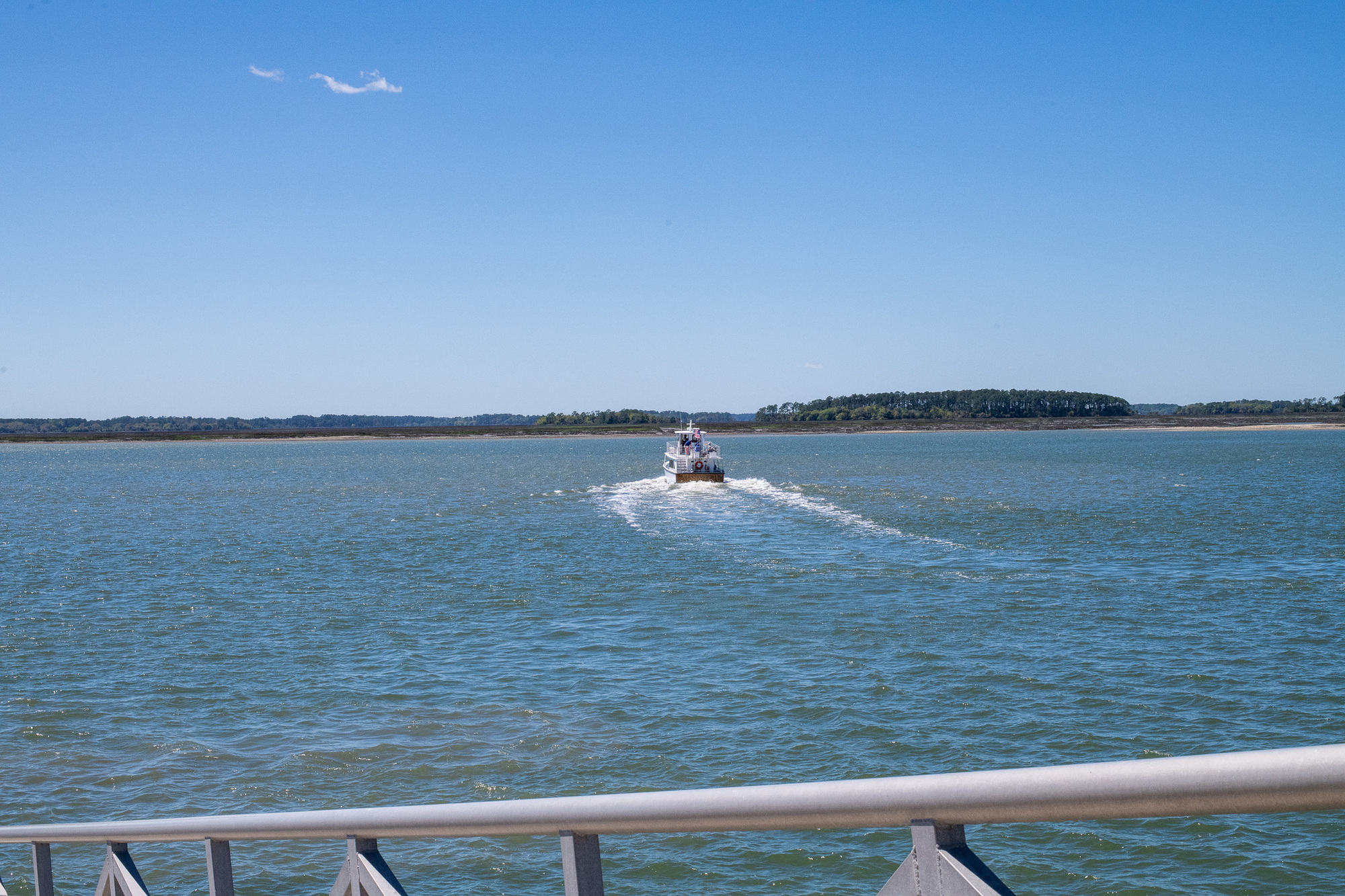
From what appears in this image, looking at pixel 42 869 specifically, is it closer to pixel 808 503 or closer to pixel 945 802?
pixel 945 802

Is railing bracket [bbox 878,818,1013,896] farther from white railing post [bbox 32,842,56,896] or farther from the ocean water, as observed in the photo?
the ocean water

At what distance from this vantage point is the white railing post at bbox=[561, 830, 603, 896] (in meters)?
→ 2.67

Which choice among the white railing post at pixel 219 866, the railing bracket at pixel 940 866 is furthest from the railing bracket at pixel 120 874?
the railing bracket at pixel 940 866

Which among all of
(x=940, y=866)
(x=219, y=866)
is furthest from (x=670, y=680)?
(x=940, y=866)

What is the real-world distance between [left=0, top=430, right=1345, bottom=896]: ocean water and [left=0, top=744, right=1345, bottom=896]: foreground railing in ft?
30.6

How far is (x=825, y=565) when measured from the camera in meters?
33.2

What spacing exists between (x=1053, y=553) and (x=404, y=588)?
70.7 ft

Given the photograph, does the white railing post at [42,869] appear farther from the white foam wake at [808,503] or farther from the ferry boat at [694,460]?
the ferry boat at [694,460]

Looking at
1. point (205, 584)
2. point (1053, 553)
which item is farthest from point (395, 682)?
point (1053, 553)

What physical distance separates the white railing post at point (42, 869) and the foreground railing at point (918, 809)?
2.68 meters

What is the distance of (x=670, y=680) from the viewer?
1911cm

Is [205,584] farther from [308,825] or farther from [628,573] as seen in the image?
[308,825]

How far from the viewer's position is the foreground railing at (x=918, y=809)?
1725 mm

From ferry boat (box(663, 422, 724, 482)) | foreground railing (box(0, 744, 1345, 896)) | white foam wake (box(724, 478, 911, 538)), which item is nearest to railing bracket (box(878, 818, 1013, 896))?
foreground railing (box(0, 744, 1345, 896))
